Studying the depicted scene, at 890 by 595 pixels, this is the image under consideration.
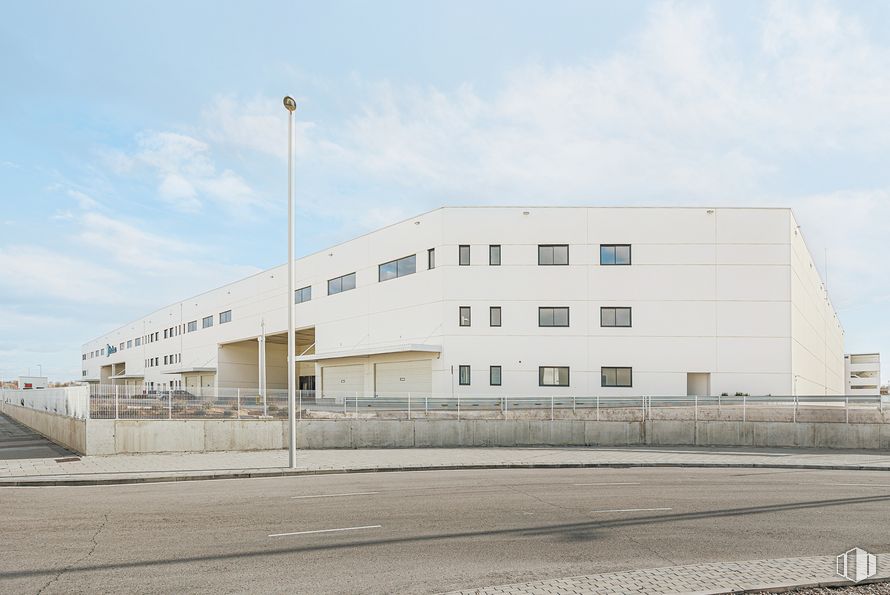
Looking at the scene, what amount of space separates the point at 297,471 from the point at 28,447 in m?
13.1

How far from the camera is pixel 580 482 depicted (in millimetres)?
16688

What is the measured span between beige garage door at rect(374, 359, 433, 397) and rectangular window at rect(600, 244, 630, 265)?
11996 millimetres

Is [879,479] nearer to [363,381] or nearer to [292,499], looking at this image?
[292,499]

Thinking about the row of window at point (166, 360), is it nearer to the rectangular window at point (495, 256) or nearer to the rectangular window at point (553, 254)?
the rectangular window at point (495, 256)

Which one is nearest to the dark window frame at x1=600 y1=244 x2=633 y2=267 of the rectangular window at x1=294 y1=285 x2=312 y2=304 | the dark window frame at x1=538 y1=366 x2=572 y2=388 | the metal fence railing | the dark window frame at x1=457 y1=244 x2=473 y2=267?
the dark window frame at x1=538 y1=366 x2=572 y2=388

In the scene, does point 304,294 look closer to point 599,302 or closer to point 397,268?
point 397,268

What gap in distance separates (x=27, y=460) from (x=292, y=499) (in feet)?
38.2

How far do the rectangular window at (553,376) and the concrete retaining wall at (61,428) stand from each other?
24112 mm

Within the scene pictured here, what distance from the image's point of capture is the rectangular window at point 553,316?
4031 cm

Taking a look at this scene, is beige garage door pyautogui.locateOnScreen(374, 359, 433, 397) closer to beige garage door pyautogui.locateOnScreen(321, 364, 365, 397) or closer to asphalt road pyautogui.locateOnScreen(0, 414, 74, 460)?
beige garage door pyautogui.locateOnScreen(321, 364, 365, 397)

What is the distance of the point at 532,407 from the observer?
86.4 ft

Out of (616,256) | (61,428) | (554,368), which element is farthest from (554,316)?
(61,428)

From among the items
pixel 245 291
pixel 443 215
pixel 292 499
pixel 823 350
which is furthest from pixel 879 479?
pixel 245 291

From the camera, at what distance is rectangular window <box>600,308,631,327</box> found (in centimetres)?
3988
